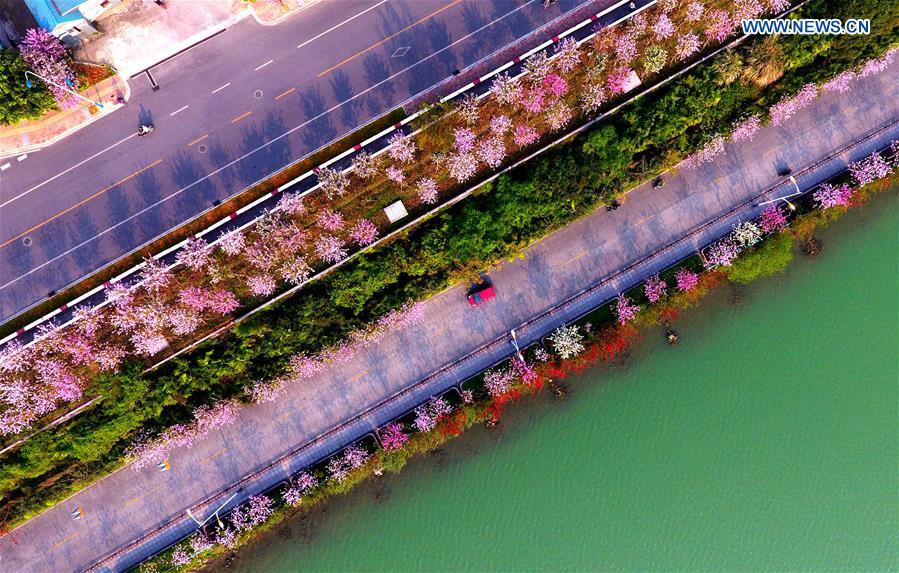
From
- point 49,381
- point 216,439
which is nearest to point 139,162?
point 49,381

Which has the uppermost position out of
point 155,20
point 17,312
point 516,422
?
point 155,20

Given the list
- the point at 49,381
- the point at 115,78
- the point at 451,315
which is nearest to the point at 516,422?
the point at 451,315

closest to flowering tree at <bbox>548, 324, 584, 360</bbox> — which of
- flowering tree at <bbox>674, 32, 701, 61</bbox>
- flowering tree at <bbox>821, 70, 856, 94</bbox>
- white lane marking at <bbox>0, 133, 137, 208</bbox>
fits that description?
flowering tree at <bbox>674, 32, 701, 61</bbox>

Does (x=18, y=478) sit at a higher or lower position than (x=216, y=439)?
higher

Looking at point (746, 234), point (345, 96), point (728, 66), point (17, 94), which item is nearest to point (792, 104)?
point (728, 66)

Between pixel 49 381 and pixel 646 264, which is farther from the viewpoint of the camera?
pixel 646 264

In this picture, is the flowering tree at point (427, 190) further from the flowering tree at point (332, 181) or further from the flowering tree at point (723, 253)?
the flowering tree at point (723, 253)

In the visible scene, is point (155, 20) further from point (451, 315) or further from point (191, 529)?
point (191, 529)
